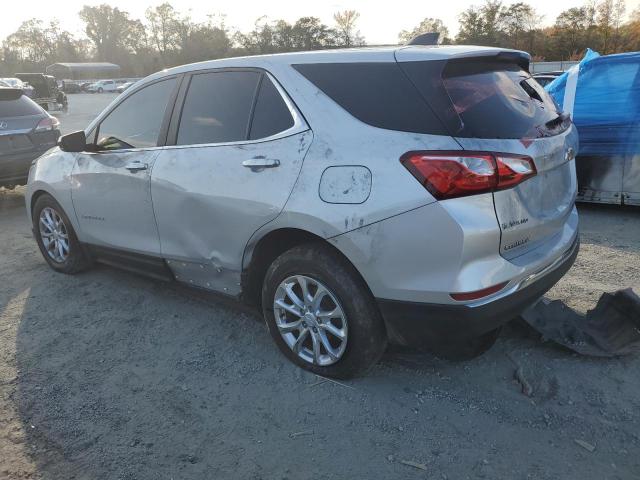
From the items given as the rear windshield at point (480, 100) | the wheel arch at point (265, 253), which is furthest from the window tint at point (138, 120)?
the rear windshield at point (480, 100)

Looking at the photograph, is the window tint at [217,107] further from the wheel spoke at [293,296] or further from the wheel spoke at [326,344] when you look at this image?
the wheel spoke at [326,344]

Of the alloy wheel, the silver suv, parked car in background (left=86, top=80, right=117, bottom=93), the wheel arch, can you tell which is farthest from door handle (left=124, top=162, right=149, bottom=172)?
parked car in background (left=86, top=80, right=117, bottom=93)

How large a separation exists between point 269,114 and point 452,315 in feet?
4.98

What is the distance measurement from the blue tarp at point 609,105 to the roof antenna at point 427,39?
383 cm

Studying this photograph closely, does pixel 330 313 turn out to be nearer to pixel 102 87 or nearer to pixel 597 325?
pixel 597 325

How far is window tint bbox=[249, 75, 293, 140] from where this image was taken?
297 centimetres

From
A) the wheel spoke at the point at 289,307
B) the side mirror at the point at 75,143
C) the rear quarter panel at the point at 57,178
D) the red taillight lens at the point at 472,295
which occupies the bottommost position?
the wheel spoke at the point at 289,307

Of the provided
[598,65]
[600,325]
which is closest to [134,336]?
[600,325]

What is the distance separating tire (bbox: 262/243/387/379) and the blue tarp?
4.66m

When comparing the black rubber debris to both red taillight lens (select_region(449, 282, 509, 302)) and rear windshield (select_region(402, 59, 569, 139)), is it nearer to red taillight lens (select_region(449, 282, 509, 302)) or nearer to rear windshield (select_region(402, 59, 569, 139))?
red taillight lens (select_region(449, 282, 509, 302))

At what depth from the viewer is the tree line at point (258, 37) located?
41.6 m

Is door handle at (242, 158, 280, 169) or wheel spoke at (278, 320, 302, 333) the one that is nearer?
door handle at (242, 158, 280, 169)

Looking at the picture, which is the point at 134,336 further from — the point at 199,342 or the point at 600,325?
the point at 600,325

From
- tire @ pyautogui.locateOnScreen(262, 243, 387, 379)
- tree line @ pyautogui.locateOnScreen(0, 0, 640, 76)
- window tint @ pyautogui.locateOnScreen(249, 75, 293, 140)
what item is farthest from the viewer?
tree line @ pyautogui.locateOnScreen(0, 0, 640, 76)
